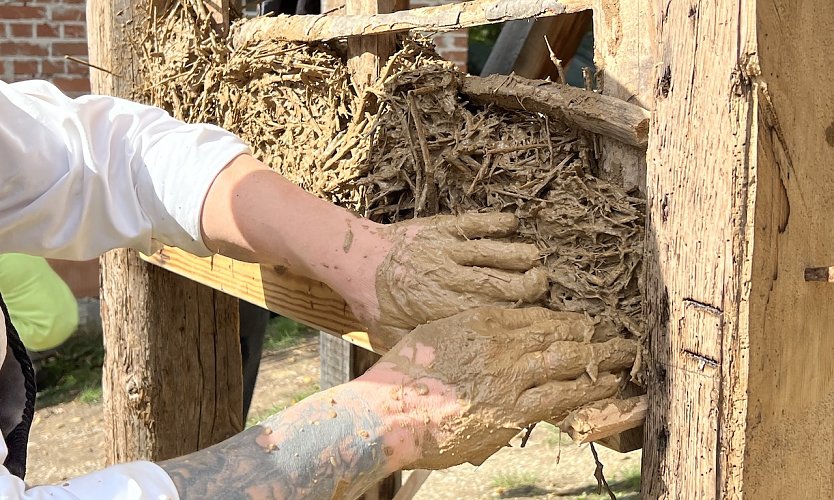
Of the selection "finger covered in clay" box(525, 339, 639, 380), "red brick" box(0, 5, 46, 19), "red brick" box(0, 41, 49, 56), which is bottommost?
Answer: "finger covered in clay" box(525, 339, 639, 380)

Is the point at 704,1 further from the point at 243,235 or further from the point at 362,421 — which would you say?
the point at 243,235

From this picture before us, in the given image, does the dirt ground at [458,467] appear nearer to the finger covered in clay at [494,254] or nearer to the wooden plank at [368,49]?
the wooden plank at [368,49]

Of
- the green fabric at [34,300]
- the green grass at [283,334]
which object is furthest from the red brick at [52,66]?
the green grass at [283,334]

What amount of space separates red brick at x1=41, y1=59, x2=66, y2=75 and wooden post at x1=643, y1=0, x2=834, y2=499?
4184mm

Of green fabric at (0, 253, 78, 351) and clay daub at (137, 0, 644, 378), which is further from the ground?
clay daub at (137, 0, 644, 378)

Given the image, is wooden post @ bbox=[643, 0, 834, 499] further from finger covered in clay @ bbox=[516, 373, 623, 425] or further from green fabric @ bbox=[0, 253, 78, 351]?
green fabric @ bbox=[0, 253, 78, 351]

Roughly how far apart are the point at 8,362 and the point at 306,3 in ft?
5.88

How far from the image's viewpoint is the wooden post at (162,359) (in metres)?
2.26

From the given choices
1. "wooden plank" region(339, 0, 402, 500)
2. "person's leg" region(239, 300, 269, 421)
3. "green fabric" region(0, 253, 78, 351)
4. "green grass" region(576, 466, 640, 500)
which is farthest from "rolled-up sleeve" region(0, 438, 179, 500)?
"green grass" region(576, 466, 640, 500)

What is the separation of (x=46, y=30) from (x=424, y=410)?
4.19 m

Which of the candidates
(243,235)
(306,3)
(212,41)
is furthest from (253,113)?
(306,3)

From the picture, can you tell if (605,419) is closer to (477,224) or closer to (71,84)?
(477,224)

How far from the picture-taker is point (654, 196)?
1090 millimetres

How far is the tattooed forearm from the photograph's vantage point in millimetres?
1008
